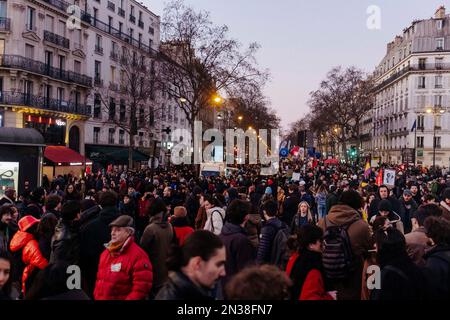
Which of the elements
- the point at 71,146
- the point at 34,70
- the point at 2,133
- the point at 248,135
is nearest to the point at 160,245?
the point at 2,133

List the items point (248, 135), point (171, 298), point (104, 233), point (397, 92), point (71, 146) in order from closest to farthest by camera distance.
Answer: point (171, 298) < point (104, 233) < point (71, 146) < point (248, 135) < point (397, 92)

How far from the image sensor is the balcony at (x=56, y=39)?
3525 centimetres

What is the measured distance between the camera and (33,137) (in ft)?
50.6

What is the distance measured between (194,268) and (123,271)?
1.50 meters

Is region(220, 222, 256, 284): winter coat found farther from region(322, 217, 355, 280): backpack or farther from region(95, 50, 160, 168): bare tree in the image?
region(95, 50, 160, 168): bare tree

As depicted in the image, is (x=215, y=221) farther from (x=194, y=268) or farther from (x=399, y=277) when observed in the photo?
(x=194, y=268)

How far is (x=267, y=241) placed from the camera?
5.63 metres

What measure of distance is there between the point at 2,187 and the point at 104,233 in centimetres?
1087

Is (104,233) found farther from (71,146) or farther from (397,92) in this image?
(397,92)

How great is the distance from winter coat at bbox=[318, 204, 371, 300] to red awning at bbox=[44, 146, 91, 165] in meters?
28.3

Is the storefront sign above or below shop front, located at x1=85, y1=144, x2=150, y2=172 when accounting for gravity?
below

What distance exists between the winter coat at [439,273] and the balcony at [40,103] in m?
32.0

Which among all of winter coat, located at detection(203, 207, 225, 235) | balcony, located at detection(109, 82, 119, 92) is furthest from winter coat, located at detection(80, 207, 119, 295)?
balcony, located at detection(109, 82, 119, 92)

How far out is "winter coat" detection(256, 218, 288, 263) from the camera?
557 cm
